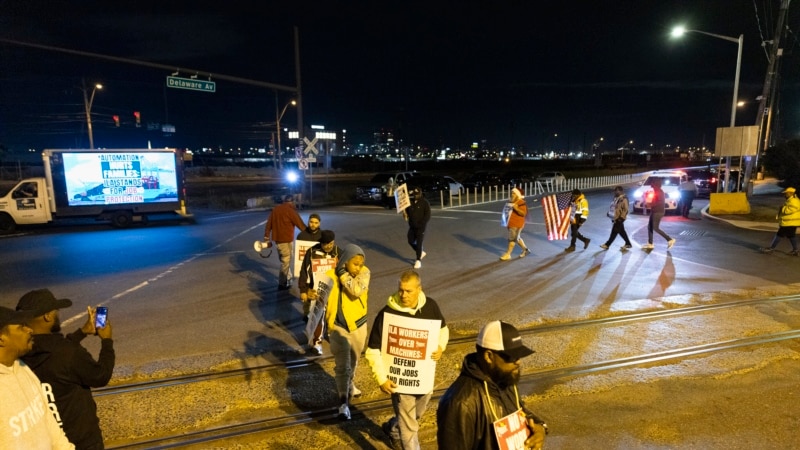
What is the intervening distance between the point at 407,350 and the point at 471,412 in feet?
4.06

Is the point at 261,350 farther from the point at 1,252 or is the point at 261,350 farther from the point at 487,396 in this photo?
the point at 1,252

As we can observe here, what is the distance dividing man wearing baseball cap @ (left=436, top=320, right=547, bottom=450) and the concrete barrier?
67.5ft

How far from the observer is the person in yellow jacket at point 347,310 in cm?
432

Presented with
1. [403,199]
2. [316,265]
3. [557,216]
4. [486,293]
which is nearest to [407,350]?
[316,265]

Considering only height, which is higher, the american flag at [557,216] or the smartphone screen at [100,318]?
the smartphone screen at [100,318]

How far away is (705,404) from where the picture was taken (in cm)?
491

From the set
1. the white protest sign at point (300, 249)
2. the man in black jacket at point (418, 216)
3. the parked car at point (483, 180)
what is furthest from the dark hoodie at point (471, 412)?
the parked car at point (483, 180)

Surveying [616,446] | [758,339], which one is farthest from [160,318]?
[758,339]

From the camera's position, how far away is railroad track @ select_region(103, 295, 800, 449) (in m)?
4.44

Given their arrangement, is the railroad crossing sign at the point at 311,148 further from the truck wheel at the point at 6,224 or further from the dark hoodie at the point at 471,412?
the dark hoodie at the point at 471,412

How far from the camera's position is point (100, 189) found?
19.0 m

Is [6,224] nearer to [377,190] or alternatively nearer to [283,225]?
[283,225]

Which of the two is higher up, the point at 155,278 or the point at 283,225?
the point at 283,225

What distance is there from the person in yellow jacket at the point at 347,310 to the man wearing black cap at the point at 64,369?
70.6 inches
